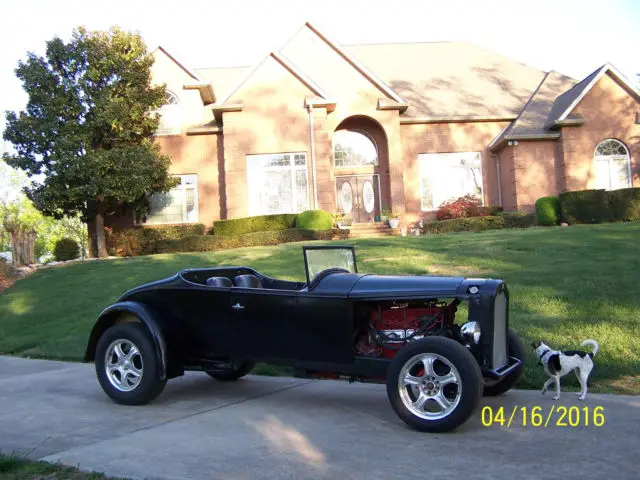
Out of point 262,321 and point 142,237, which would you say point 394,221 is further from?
point 262,321

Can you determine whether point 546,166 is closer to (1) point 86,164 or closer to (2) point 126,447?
(1) point 86,164

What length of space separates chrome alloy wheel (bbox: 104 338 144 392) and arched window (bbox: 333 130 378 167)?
65.9 feet

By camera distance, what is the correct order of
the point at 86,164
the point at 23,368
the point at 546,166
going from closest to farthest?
the point at 23,368 < the point at 86,164 < the point at 546,166

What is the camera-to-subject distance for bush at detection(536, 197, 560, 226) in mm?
20578

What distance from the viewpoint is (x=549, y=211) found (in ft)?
67.5

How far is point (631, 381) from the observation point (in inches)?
216

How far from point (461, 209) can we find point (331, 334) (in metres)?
19.1

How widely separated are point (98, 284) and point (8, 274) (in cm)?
584

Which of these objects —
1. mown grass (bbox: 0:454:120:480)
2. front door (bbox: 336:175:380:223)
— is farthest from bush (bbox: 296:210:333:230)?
mown grass (bbox: 0:454:120:480)

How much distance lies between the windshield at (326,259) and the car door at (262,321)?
0.92ft

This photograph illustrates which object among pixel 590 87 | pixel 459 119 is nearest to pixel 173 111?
pixel 459 119

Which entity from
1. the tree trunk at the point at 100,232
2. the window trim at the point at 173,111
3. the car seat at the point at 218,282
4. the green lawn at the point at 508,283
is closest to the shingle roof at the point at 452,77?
the window trim at the point at 173,111

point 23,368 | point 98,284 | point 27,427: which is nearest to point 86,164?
point 98,284

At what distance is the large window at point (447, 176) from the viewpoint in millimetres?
24547
